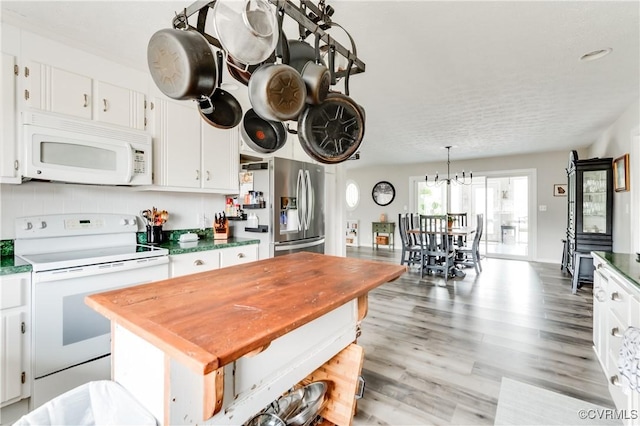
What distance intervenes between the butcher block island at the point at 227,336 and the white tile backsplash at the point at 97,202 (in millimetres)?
1641

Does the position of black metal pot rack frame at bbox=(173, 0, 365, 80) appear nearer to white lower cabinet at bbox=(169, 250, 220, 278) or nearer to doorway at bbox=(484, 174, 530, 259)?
white lower cabinet at bbox=(169, 250, 220, 278)

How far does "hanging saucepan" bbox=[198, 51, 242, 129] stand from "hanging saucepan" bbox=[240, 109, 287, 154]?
0.06 metres

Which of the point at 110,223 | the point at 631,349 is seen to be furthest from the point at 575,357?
the point at 110,223

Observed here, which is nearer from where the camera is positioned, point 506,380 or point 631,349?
point 631,349

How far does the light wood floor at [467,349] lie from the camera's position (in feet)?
6.08

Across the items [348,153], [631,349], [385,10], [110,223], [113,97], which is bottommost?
[631,349]

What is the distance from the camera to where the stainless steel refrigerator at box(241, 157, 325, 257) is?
304cm

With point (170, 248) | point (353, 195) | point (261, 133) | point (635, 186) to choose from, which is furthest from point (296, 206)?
point (353, 195)

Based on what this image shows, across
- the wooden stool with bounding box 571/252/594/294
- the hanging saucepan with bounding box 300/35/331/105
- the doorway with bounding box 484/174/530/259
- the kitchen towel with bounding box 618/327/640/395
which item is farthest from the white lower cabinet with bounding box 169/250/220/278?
the doorway with bounding box 484/174/530/259

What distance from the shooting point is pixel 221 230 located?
312 centimetres

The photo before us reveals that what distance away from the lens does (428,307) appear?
11.6 feet

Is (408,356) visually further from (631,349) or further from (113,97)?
(113,97)

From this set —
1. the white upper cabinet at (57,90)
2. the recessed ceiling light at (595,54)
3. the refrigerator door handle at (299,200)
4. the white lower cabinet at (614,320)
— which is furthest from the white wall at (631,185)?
the white upper cabinet at (57,90)

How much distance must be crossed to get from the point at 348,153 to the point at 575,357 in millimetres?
2594
